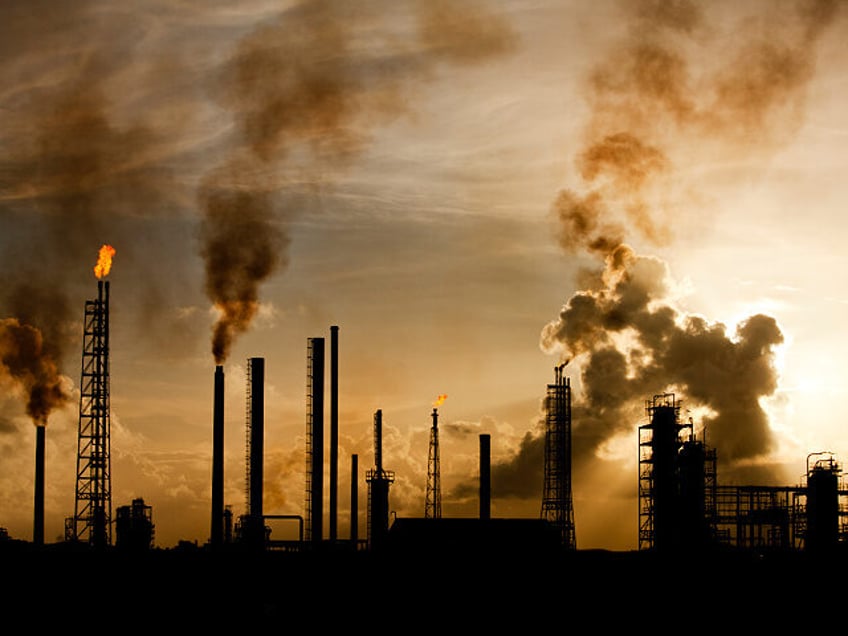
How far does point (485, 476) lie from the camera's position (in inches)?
3349

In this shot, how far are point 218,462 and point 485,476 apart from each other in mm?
20348

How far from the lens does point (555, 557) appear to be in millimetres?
59469

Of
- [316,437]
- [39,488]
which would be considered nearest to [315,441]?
[316,437]

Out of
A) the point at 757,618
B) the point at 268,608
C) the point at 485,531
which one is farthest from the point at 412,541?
the point at 757,618

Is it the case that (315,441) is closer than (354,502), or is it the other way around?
(315,441)

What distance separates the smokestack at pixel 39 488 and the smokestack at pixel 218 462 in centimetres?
1366

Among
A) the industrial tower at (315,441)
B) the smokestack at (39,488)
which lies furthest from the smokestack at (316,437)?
the smokestack at (39,488)

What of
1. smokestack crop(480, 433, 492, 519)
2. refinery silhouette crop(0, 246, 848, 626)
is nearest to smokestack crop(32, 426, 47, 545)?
refinery silhouette crop(0, 246, 848, 626)

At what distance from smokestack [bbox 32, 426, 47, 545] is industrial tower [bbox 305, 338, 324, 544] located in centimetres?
1556

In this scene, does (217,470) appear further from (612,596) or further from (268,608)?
(612,596)

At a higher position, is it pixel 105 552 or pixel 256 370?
pixel 256 370

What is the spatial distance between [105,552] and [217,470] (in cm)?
839

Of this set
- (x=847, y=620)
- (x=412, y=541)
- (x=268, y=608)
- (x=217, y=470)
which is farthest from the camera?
(x=217, y=470)

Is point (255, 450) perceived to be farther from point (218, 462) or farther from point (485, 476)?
point (485, 476)
